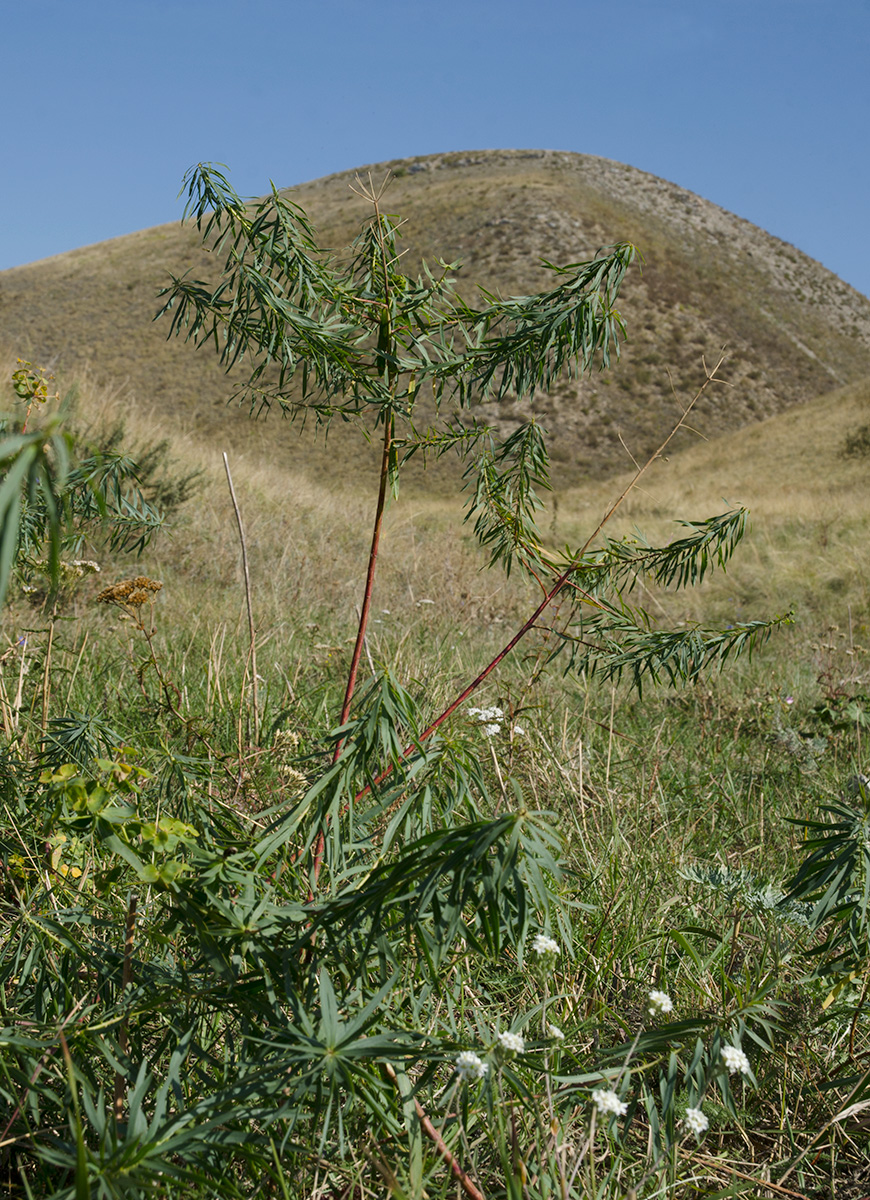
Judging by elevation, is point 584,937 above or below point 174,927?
below

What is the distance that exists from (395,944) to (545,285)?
4232cm

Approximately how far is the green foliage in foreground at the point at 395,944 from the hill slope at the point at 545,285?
26.7m

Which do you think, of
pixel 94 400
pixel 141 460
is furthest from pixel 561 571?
pixel 94 400

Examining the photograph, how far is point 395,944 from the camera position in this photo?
1012 millimetres

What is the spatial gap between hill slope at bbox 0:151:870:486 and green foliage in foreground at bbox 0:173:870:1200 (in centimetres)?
2671

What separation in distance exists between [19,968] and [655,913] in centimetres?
125

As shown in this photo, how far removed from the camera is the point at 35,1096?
93 centimetres

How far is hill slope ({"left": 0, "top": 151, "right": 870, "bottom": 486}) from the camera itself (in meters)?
33.2

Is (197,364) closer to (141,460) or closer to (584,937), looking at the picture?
(141,460)

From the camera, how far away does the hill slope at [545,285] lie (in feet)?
109

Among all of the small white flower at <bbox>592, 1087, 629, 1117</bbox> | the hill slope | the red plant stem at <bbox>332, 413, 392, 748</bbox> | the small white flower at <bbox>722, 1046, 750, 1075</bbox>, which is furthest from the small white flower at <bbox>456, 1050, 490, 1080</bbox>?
the hill slope

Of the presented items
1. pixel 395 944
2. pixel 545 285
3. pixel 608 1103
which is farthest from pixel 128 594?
pixel 545 285

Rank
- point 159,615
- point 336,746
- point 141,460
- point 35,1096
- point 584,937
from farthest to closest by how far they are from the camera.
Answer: point 141,460
point 159,615
point 584,937
point 336,746
point 35,1096

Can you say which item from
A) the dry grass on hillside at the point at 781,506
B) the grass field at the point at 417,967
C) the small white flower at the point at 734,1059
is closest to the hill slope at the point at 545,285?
the dry grass on hillside at the point at 781,506
